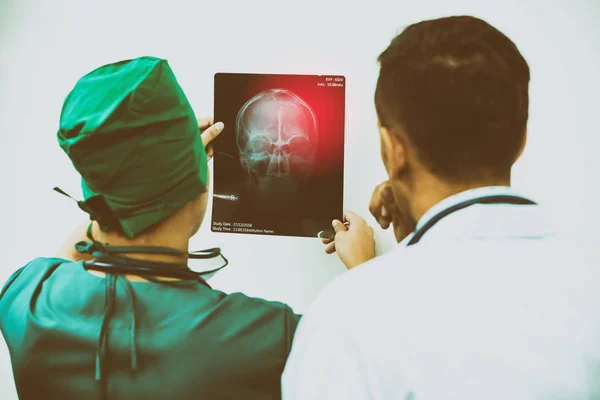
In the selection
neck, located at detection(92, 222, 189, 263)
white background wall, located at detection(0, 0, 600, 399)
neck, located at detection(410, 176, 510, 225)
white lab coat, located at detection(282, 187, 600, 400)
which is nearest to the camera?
white lab coat, located at detection(282, 187, 600, 400)

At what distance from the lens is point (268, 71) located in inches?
42.2

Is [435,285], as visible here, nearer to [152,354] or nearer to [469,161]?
[469,161]

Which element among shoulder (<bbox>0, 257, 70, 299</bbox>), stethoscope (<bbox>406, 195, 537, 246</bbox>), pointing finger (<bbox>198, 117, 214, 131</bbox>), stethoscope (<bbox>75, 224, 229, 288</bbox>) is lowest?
shoulder (<bbox>0, 257, 70, 299</bbox>)

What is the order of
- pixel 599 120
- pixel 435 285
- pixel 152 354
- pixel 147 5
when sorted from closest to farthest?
1. pixel 435 285
2. pixel 152 354
3. pixel 599 120
4. pixel 147 5

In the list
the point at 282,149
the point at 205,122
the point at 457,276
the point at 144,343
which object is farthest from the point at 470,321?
the point at 205,122

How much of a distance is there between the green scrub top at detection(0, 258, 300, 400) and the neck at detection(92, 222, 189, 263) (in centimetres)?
5

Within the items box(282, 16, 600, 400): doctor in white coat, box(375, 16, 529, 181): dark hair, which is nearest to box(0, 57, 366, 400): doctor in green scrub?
box(282, 16, 600, 400): doctor in white coat

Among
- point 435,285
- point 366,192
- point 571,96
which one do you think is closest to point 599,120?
point 571,96

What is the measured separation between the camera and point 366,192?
1061 millimetres

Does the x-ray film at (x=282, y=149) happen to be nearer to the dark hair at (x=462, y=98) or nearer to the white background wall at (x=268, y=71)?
the white background wall at (x=268, y=71)

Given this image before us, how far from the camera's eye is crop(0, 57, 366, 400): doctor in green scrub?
2.23ft

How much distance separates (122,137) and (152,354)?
0.34 metres

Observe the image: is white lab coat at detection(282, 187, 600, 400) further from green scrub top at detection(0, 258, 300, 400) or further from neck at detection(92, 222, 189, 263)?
neck at detection(92, 222, 189, 263)

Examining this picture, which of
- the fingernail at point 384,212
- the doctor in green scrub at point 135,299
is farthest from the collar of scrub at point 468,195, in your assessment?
the doctor in green scrub at point 135,299
